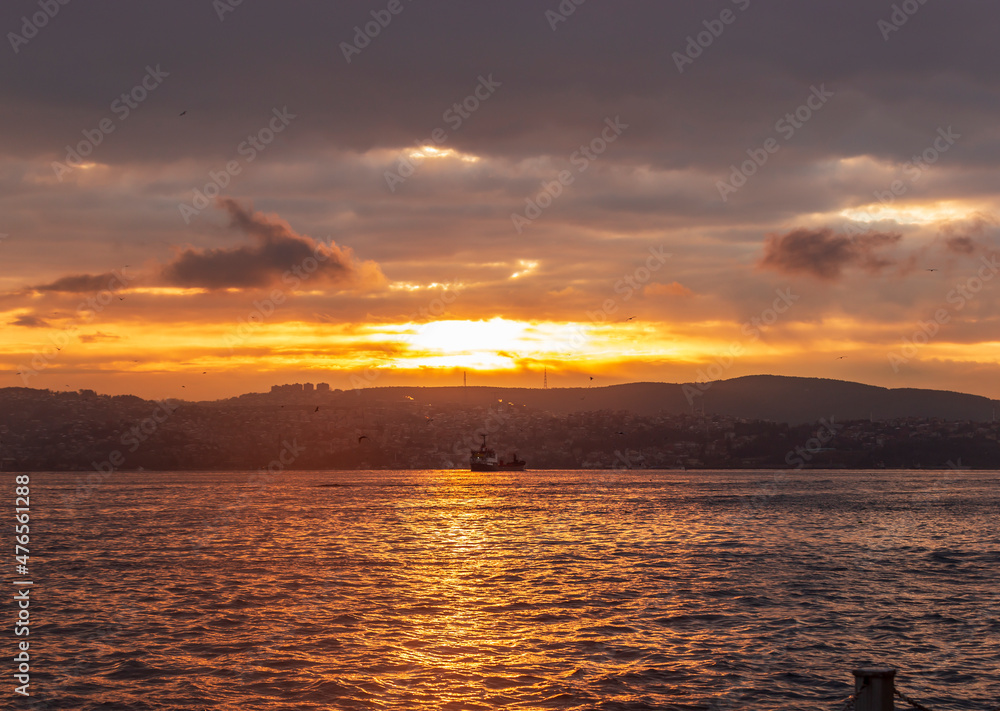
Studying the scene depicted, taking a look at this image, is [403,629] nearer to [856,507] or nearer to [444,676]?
[444,676]

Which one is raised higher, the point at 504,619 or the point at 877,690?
the point at 877,690

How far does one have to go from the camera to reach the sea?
24516 mm

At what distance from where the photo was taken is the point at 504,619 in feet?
114

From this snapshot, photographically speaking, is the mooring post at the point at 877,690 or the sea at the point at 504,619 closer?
the mooring post at the point at 877,690

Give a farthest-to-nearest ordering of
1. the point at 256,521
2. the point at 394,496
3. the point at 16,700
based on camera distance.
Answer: the point at 394,496 → the point at 256,521 → the point at 16,700

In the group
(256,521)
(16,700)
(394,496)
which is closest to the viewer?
(16,700)

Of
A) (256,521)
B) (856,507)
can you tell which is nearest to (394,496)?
(256,521)

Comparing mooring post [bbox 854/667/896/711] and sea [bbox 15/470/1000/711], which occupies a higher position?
mooring post [bbox 854/667/896/711]

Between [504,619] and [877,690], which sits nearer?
[877,690]

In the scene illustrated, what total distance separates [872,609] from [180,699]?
28.6m

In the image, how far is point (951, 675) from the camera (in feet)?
86.3

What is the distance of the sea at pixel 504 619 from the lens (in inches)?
965

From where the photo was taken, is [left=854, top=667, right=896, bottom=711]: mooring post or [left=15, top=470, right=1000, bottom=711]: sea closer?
[left=854, top=667, right=896, bottom=711]: mooring post

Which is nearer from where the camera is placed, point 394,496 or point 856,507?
point 856,507
